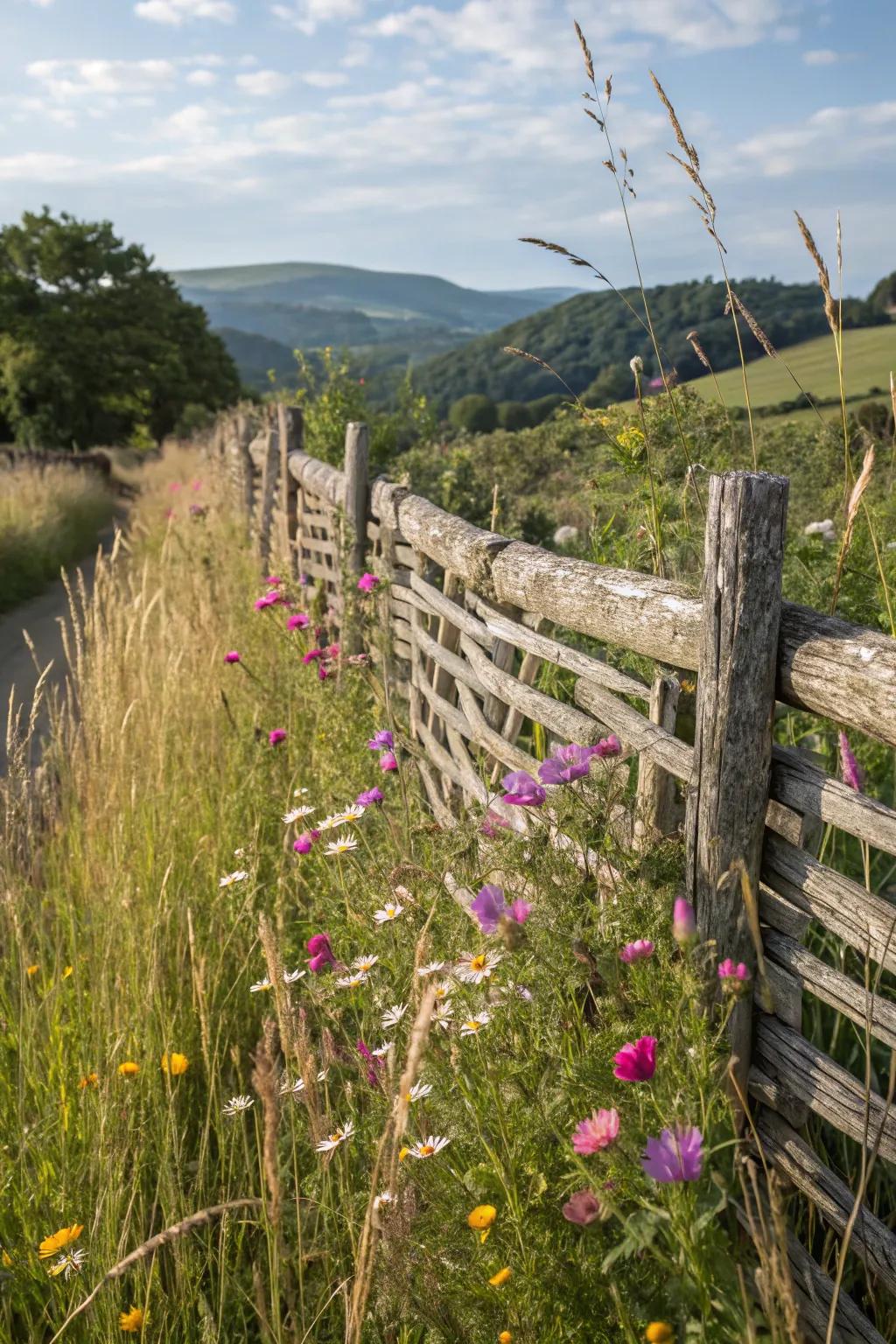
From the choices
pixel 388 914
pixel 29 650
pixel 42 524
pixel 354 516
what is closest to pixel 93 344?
pixel 42 524

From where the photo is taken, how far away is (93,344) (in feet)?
102

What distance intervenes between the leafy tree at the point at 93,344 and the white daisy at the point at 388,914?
101ft

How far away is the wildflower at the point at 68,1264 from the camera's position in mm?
1619

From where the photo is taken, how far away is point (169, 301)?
1371 inches

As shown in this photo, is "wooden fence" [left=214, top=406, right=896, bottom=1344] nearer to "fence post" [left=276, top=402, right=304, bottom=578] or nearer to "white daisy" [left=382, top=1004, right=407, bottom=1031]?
"white daisy" [left=382, top=1004, right=407, bottom=1031]

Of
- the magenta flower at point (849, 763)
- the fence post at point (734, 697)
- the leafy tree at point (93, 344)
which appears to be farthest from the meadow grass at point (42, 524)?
the leafy tree at point (93, 344)

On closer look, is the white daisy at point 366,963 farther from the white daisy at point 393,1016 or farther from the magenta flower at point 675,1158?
the magenta flower at point 675,1158

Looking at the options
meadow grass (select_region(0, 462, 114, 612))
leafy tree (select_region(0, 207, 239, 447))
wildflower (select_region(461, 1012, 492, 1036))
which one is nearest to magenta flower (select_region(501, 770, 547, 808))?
wildflower (select_region(461, 1012, 492, 1036))

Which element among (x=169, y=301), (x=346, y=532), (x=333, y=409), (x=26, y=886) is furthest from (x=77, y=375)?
(x=26, y=886)

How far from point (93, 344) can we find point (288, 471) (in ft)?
89.6

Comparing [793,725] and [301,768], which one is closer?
[793,725]

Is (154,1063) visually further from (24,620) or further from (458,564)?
(24,620)

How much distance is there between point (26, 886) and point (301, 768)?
140 cm

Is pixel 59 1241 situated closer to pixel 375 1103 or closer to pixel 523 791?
pixel 375 1103
